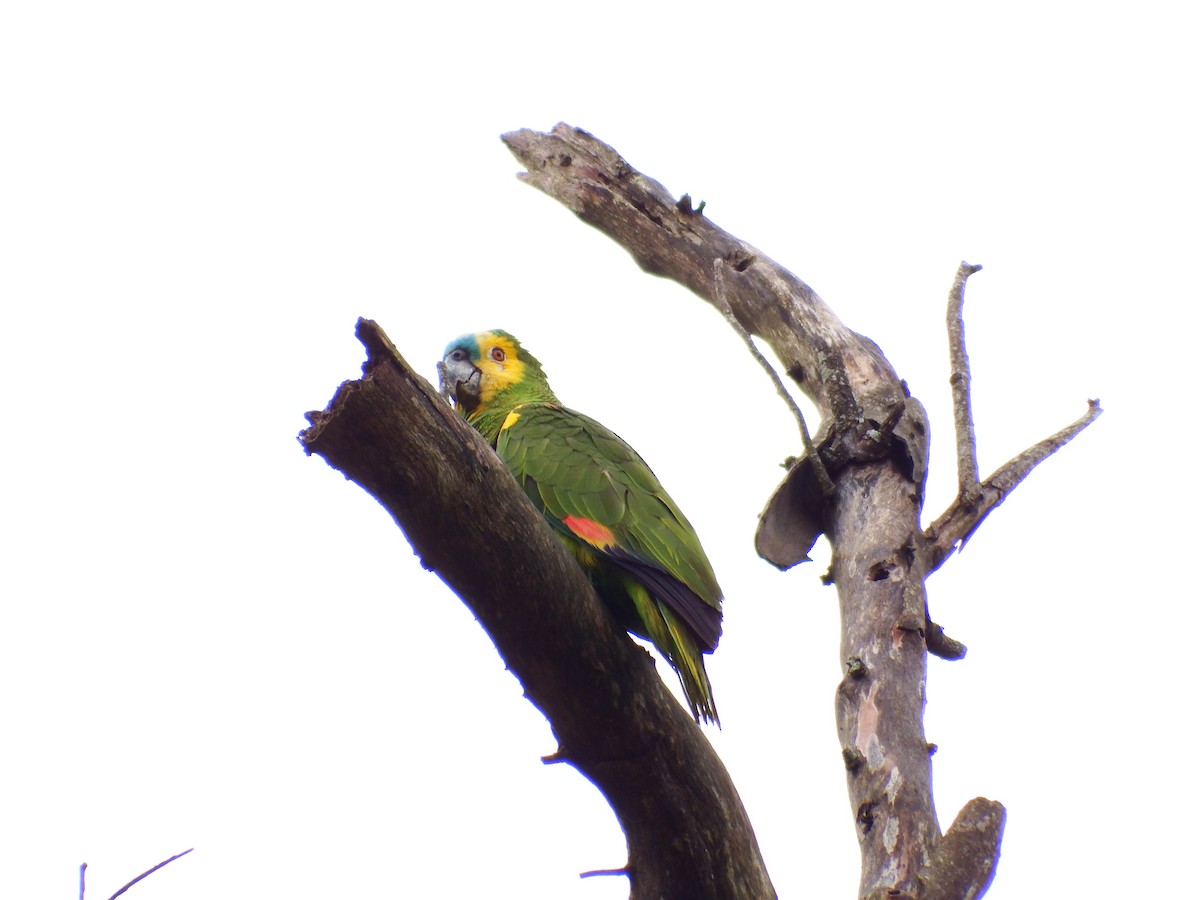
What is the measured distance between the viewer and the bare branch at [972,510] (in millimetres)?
3307

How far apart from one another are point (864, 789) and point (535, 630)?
37.6 inches

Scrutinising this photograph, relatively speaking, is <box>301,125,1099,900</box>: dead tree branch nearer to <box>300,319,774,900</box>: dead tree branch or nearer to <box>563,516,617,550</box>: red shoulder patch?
<box>300,319,774,900</box>: dead tree branch

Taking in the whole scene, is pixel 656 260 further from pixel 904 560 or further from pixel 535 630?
pixel 535 630

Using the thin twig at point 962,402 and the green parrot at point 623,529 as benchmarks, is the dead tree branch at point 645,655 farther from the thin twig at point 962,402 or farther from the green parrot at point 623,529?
the green parrot at point 623,529

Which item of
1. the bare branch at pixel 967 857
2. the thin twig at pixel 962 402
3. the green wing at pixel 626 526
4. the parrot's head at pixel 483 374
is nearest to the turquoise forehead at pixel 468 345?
the parrot's head at pixel 483 374

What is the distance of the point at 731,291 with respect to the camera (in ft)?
13.7

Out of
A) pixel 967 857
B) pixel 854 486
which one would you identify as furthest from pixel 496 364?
pixel 967 857

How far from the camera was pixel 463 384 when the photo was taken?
15.0ft

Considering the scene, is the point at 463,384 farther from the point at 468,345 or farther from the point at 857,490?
the point at 857,490

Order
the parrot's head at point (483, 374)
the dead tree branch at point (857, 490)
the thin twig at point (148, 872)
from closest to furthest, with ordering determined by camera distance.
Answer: the thin twig at point (148, 872), the dead tree branch at point (857, 490), the parrot's head at point (483, 374)

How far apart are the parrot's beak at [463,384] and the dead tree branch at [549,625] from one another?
2.10 metres

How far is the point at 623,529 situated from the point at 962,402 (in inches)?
42.3

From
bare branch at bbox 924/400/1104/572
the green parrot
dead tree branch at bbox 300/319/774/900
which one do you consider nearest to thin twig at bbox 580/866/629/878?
dead tree branch at bbox 300/319/774/900

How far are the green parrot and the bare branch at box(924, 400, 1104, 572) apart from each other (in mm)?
661
